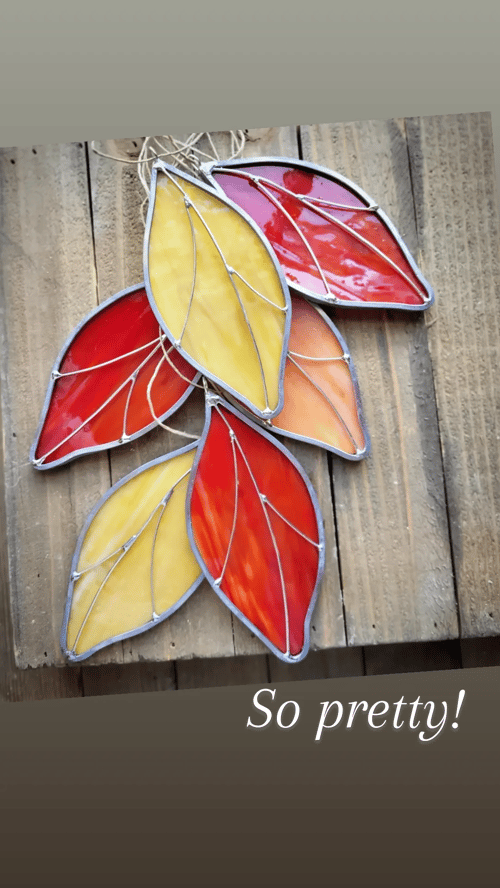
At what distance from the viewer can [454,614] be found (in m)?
0.85

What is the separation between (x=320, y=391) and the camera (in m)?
0.84

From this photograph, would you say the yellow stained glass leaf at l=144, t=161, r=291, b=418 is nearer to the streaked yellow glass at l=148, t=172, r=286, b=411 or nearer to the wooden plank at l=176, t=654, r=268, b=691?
the streaked yellow glass at l=148, t=172, r=286, b=411

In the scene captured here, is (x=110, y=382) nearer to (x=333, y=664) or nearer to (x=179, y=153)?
(x=179, y=153)

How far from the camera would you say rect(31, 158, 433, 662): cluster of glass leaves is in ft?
2.72

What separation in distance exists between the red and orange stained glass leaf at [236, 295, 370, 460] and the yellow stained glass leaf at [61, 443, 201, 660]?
15cm

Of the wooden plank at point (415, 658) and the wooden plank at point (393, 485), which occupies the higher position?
the wooden plank at point (393, 485)

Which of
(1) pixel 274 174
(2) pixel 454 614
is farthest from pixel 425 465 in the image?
(1) pixel 274 174

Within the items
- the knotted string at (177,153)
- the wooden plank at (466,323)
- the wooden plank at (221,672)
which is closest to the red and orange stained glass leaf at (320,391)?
the wooden plank at (466,323)

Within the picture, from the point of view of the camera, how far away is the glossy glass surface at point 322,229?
85 cm

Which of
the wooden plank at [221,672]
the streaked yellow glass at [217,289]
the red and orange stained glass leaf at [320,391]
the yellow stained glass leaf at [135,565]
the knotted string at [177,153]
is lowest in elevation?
the wooden plank at [221,672]

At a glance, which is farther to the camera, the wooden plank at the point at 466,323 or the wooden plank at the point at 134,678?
the wooden plank at the point at 134,678

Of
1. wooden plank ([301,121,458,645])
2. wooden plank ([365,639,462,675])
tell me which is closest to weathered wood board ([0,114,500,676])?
wooden plank ([301,121,458,645])

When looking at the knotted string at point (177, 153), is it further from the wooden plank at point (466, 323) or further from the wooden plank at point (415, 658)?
the wooden plank at point (415, 658)

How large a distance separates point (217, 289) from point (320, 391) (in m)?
0.20
